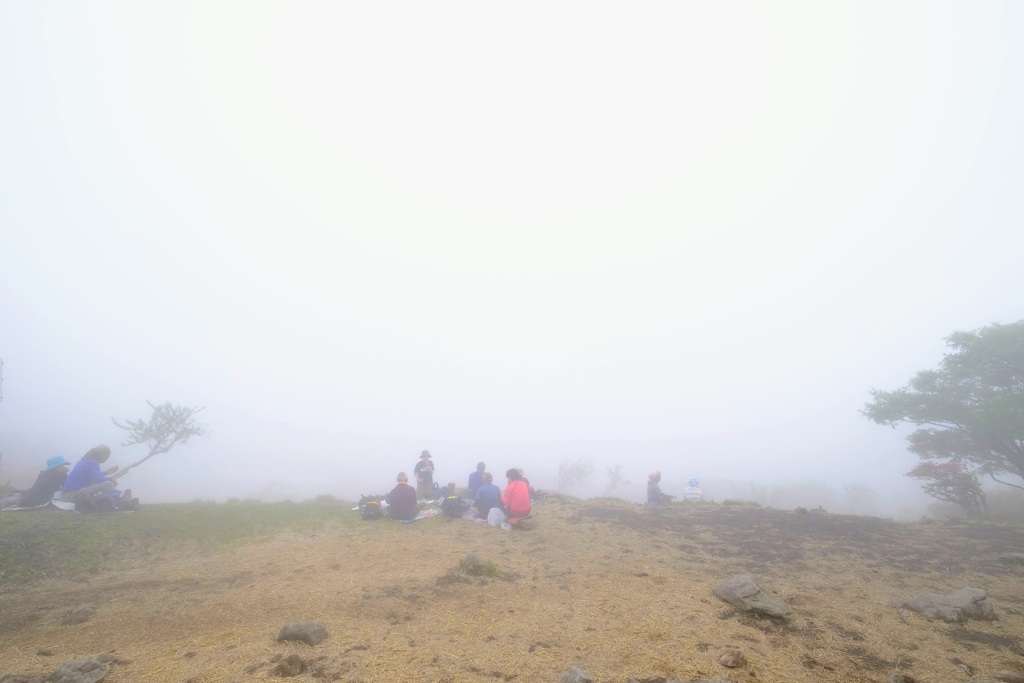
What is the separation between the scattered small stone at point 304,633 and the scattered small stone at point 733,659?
6.61 metres

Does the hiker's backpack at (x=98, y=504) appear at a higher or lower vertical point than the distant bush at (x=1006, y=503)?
lower

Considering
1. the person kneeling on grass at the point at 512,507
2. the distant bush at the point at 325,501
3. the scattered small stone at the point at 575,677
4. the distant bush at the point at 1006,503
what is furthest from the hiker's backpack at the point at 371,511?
the distant bush at the point at 1006,503

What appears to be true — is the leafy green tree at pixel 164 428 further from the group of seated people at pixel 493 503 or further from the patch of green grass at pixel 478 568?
the patch of green grass at pixel 478 568

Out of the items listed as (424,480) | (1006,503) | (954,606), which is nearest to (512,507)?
(424,480)

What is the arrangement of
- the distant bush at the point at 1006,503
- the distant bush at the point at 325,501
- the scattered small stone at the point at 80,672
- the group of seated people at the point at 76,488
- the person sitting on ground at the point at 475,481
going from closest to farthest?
the scattered small stone at the point at 80,672 → the group of seated people at the point at 76,488 → the distant bush at the point at 1006,503 → the distant bush at the point at 325,501 → the person sitting on ground at the point at 475,481

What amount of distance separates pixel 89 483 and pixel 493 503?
50.0 feet

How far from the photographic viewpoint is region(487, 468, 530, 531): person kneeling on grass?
17797mm

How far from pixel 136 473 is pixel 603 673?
3894 inches

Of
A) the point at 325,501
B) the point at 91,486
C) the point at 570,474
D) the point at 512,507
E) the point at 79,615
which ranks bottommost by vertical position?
the point at 79,615

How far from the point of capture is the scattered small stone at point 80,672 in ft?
20.7

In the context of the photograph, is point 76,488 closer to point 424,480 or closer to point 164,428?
point 424,480

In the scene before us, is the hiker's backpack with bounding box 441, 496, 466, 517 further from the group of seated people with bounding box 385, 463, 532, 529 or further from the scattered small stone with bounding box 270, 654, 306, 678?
the scattered small stone with bounding box 270, 654, 306, 678

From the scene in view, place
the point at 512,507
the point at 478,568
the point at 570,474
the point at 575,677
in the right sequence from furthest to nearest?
the point at 570,474
the point at 512,507
the point at 478,568
the point at 575,677

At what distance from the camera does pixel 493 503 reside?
1864 centimetres
